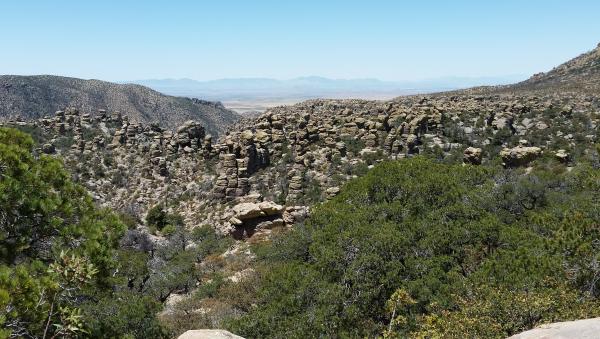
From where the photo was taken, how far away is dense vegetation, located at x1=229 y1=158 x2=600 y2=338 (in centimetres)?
1312

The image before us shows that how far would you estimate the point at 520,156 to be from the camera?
41844 mm

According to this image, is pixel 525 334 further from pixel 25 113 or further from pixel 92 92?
pixel 92 92

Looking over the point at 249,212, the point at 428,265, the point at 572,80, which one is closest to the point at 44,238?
the point at 428,265

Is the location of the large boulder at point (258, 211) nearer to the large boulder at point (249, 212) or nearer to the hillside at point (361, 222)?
the large boulder at point (249, 212)

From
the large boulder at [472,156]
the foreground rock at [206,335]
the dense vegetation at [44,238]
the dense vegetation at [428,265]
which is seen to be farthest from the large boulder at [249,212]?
the foreground rock at [206,335]

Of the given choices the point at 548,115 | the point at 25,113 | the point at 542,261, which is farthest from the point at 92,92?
the point at 542,261

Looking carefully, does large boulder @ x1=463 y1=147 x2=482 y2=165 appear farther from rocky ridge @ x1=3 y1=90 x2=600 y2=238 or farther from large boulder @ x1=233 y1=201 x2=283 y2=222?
large boulder @ x1=233 y1=201 x2=283 y2=222

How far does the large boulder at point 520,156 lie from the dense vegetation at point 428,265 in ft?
53.2

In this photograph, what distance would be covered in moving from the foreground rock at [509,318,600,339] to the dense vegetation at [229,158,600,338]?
3.20 m

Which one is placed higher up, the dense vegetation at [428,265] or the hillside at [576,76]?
the hillside at [576,76]

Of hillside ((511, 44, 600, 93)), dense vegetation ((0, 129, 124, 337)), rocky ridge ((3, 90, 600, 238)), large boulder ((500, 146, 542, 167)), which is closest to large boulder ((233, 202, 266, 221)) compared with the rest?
rocky ridge ((3, 90, 600, 238))

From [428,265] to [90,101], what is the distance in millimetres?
131683

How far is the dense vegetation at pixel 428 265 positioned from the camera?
13117 millimetres

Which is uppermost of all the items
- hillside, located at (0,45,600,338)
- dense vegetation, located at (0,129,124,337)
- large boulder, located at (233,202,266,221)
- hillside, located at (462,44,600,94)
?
hillside, located at (462,44,600,94)
